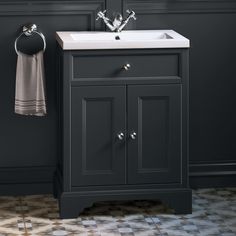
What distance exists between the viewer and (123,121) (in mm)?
4148

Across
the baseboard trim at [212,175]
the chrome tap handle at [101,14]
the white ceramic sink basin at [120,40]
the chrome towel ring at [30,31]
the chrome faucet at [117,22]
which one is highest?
the chrome tap handle at [101,14]

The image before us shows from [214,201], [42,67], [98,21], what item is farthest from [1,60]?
[214,201]

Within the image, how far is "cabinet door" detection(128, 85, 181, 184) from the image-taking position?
414 cm

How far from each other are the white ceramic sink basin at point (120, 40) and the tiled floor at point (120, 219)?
32.2 inches

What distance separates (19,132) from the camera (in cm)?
452

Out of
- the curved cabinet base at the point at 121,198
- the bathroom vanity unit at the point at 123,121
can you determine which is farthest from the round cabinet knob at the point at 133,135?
the curved cabinet base at the point at 121,198

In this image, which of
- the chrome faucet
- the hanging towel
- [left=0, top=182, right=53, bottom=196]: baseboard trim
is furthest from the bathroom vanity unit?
[left=0, top=182, right=53, bottom=196]: baseboard trim

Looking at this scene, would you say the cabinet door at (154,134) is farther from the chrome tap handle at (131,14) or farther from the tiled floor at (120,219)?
the chrome tap handle at (131,14)

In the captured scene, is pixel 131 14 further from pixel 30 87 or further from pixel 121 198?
pixel 121 198

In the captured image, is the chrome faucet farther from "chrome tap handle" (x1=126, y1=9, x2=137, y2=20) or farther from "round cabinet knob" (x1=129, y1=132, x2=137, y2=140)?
"round cabinet knob" (x1=129, y1=132, x2=137, y2=140)

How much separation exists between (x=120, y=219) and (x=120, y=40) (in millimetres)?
851

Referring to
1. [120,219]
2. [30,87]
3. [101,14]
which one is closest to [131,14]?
[101,14]

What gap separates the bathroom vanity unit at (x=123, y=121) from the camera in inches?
161

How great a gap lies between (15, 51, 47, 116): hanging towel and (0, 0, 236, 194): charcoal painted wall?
138 millimetres
